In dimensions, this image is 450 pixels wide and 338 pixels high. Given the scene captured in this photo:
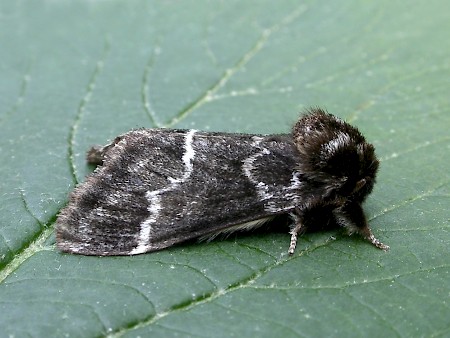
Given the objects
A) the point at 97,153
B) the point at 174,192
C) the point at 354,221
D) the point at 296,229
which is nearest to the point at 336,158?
the point at 354,221

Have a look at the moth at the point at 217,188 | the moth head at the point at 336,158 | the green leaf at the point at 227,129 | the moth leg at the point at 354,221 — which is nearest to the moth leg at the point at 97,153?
the green leaf at the point at 227,129

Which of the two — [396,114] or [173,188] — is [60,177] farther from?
[396,114]

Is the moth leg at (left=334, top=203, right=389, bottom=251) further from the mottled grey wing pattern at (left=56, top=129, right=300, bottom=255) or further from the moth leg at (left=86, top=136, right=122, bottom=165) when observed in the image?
the moth leg at (left=86, top=136, right=122, bottom=165)

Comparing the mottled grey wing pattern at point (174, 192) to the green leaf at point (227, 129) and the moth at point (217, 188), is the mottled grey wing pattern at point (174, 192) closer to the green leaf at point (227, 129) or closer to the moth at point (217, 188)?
the moth at point (217, 188)

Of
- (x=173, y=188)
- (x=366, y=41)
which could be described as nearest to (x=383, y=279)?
(x=173, y=188)

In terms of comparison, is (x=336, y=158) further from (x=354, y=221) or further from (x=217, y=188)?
(x=217, y=188)

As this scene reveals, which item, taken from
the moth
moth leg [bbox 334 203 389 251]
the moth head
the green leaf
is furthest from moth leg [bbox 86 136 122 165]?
moth leg [bbox 334 203 389 251]
